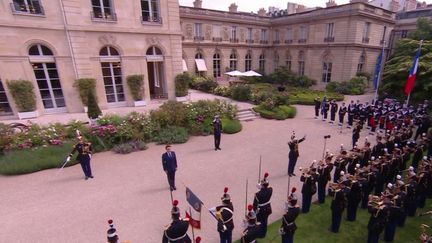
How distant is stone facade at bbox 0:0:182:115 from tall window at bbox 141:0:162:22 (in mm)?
76

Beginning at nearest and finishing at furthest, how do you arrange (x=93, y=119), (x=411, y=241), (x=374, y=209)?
(x=374, y=209) < (x=411, y=241) < (x=93, y=119)

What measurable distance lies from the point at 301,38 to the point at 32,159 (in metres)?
35.4

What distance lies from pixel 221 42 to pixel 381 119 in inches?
1013

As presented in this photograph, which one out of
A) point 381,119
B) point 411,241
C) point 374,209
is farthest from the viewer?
point 381,119

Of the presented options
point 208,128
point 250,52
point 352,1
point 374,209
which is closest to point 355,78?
point 352,1

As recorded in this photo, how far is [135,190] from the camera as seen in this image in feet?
29.9

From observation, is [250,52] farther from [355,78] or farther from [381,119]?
[381,119]

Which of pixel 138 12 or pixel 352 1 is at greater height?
pixel 352 1

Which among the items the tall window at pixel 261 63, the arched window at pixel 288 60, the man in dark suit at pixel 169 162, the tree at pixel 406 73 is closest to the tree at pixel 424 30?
the tree at pixel 406 73

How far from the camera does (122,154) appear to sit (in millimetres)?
12555

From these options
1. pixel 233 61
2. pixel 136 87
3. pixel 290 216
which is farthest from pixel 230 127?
pixel 233 61

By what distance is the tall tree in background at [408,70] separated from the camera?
1919cm

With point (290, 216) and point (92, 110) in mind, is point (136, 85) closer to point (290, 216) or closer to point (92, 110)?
point (92, 110)

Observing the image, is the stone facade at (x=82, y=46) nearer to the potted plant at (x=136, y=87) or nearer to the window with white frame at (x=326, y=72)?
the potted plant at (x=136, y=87)
